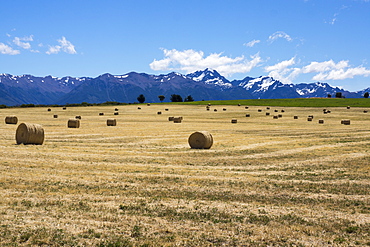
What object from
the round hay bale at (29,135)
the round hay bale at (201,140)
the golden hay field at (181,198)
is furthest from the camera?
the round hay bale at (201,140)

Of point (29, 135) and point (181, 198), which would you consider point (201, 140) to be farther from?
point (181, 198)

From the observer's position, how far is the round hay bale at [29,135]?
89.5ft

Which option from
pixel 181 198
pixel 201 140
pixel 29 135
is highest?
pixel 29 135

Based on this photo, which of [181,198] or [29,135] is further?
[29,135]

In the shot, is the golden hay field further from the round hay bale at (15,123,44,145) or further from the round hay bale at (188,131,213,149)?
the round hay bale at (188,131,213,149)

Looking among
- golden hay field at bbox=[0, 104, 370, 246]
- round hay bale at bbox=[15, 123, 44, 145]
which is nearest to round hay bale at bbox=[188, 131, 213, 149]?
golden hay field at bbox=[0, 104, 370, 246]

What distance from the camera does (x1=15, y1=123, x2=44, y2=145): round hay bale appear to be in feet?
89.5

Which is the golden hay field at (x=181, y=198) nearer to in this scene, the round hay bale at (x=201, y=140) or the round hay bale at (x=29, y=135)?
the round hay bale at (x=29, y=135)

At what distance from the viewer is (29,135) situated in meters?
27.2

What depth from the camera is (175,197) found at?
14.2 m

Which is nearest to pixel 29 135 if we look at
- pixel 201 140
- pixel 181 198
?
pixel 201 140

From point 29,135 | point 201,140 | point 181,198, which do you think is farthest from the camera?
point 201,140

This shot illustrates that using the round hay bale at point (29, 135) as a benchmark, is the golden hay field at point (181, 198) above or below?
below

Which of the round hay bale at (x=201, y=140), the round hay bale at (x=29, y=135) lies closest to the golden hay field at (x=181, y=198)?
the round hay bale at (x=29, y=135)
